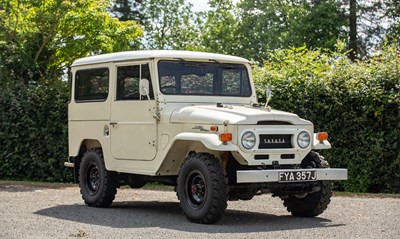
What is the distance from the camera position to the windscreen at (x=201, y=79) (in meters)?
12.5

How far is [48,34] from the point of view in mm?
22625

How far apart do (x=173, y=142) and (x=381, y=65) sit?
22.1 feet

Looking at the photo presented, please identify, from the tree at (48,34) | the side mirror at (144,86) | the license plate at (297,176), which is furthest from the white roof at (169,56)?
the tree at (48,34)

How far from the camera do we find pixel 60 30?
23281mm

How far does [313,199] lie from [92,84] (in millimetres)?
4259

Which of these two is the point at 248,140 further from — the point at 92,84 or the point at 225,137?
the point at 92,84

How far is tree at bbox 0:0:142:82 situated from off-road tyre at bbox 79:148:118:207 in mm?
8083

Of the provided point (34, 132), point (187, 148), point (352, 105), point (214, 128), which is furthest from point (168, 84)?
point (34, 132)

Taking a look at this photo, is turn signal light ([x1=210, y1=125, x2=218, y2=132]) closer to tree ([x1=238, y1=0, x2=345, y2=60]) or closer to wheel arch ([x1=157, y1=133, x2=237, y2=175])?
wheel arch ([x1=157, y1=133, x2=237, y2=175])

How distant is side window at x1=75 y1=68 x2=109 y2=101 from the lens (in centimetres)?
1365

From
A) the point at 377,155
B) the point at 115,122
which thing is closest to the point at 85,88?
the point at 115,122

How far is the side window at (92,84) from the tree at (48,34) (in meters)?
7.38

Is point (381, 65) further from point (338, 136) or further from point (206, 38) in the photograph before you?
point (206, 38)

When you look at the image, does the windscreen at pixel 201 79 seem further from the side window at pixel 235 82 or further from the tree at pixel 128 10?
the tree at pixel 128 10
